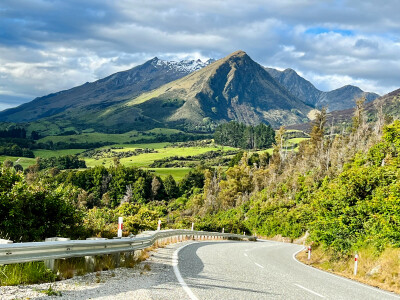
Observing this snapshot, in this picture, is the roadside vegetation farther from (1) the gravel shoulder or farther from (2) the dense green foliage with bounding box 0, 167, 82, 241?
(1) the gravel shoulder

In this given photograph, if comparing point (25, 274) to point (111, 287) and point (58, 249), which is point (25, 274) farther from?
point (111, 287)

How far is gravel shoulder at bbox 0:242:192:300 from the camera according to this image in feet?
25.9

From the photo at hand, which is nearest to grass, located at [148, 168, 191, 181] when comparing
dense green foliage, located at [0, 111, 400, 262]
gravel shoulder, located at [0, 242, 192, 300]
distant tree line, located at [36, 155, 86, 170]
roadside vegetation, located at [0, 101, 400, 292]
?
roadside vegetation, located at [0, 101, 400, 292]

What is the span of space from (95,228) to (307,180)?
6758 cm

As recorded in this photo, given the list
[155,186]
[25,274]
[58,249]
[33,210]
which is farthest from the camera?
[155,186]

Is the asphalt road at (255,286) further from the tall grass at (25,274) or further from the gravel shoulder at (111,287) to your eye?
the tall grass at (25,274)

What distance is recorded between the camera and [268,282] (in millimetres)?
12391

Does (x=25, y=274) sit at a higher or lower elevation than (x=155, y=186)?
higher

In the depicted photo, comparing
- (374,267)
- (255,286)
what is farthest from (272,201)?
(255,286)

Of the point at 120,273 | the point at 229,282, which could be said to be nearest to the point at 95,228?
the point at 120,273

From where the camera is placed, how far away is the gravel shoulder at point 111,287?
7895mm

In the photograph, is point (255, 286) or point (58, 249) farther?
point (255, 286)

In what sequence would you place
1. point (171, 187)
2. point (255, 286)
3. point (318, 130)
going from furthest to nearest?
1. point (171, 187)
2. point (318, 130)
3. point (255, 286)

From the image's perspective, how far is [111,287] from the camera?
30.2ft
